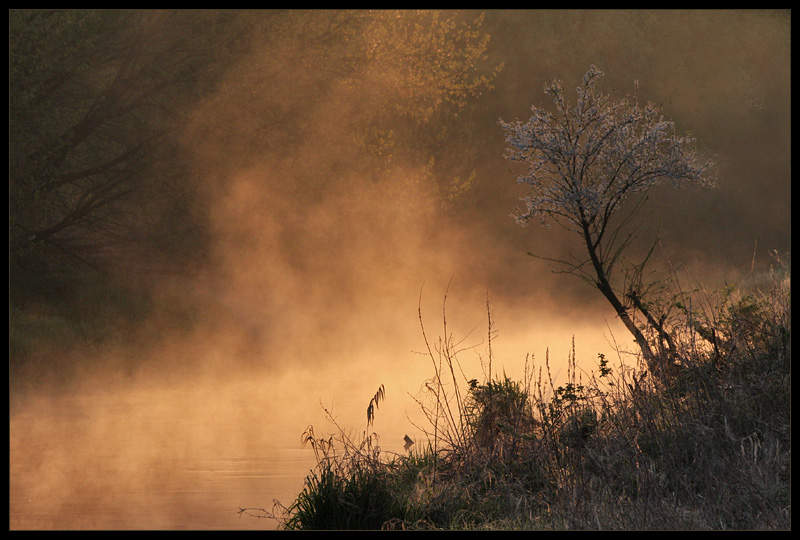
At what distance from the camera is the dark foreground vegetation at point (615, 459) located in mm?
5832

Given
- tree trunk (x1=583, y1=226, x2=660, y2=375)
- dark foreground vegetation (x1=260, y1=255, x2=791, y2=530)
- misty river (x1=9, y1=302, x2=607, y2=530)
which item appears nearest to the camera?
dark foreground vegetation (x1=260, y1=255, x2=791, y2=530)

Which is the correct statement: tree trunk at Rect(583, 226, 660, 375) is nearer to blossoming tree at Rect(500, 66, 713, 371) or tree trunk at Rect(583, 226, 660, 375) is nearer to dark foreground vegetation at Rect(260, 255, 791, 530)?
blossoming tree at Rect(500, 66, 713, 371)

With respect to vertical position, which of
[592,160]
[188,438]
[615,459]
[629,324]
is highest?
[592,160]

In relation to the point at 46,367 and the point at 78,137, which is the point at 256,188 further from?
the point at 46,367

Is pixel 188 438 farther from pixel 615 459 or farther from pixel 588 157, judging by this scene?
pixel 615 459

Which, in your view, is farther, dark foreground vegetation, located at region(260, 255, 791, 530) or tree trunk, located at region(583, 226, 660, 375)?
tree trunk, located at region(583, 226, 660, 375)

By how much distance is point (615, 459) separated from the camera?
6.78 m

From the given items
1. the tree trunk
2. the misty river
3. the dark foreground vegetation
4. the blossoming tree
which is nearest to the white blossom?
the blossoming tree

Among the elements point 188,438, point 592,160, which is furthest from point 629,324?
point 188,438

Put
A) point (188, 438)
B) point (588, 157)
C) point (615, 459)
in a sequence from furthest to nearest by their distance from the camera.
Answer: point (188, 438) < point (588, 157) < point (615, 459)

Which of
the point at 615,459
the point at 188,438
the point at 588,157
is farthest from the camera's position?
the point at 188,438

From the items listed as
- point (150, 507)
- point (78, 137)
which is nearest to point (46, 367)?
point (78, 137)

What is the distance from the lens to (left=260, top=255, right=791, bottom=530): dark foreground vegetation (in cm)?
583
